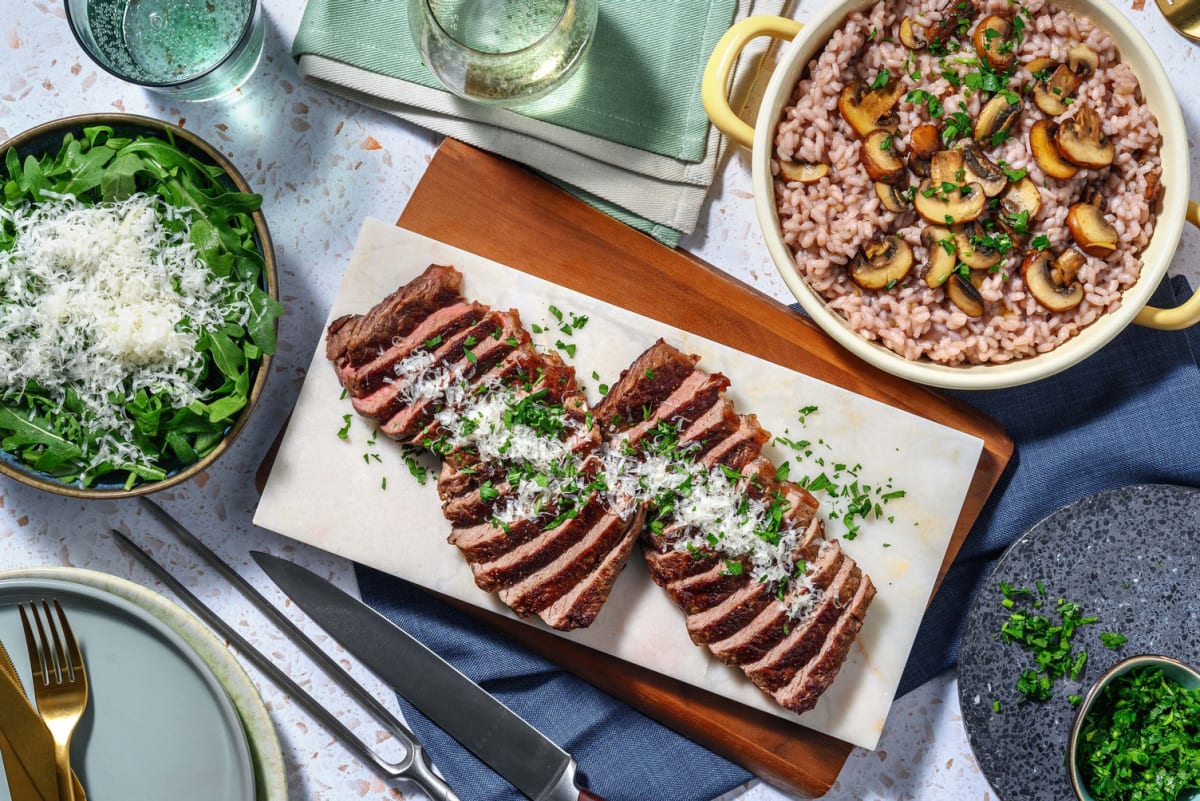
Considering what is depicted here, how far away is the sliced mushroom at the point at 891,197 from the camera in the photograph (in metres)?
2.88

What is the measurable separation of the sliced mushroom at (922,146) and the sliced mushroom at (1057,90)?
12.9 inches

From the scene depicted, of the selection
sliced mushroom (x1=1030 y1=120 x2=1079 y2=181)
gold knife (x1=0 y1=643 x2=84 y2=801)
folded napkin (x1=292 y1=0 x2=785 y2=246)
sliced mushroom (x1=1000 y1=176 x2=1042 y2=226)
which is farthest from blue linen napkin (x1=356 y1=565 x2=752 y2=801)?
sliced mushroom (x1=1030 y1=120 x2=1079 y2=181)

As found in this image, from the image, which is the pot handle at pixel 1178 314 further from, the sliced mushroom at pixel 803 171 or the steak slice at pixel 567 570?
the steak slice at pixel 567 570

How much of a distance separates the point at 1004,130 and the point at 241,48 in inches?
96.5

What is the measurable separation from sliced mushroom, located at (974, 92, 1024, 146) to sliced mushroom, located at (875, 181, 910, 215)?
296 mm

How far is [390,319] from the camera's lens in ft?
9.55

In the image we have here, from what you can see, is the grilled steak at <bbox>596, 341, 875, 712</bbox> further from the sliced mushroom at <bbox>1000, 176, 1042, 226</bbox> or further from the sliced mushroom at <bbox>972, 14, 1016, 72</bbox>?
the sliced mushroom at <bbox>972, 14, 1016, 72</bbox>

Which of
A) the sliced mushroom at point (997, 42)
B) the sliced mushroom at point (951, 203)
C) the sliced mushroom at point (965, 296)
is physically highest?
the sliced mushroom at point (997, 42)

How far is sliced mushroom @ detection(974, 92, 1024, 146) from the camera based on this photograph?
2.86m

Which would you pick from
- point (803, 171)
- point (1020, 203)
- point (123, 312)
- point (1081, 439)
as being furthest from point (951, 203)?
point (123, 312)

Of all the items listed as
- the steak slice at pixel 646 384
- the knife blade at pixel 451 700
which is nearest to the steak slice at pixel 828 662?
the knife blade at pixel 451 700

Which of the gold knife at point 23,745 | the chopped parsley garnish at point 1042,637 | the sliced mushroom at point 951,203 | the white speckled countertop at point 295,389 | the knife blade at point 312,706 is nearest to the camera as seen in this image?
the gold knife at point 23,745

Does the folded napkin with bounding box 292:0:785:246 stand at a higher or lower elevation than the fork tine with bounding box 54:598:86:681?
higher

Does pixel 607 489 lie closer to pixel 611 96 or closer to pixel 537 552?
pixel 537 552
